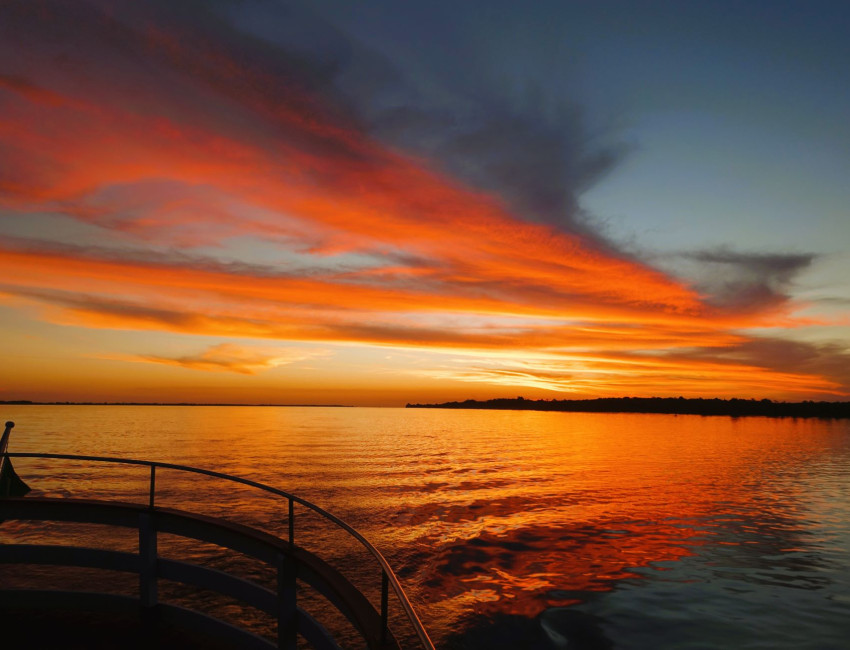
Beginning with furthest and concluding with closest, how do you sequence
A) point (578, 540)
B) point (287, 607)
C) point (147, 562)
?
point (578, 540) → point (147, 562) → point (287, 607)

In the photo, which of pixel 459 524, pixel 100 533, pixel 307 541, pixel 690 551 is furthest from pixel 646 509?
pixel 100 533

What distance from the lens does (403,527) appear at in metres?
25.8

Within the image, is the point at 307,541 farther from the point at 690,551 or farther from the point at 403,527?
the point at 690,551

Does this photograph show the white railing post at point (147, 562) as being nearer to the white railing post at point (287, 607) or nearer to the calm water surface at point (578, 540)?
the white railing post at point (287, 607)

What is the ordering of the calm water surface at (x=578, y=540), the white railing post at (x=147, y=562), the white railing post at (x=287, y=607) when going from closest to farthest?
the white railing post at (x=287, y=607) → the white railing post at (x=147, y=562) → the calm water surface at (x=578, y=540)

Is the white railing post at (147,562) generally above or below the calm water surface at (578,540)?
above

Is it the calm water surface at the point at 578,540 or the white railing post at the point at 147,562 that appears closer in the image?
the white railing post at the point at 147,562

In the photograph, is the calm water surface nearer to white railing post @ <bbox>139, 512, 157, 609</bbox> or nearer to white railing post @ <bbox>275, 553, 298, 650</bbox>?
white railing post @ <bbox>139, 512, 157, 609</bbox>

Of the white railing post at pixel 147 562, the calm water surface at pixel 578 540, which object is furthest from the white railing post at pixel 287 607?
the calm water surface at pixel 578 540

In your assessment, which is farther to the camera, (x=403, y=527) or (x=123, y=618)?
(x=403, y=527)

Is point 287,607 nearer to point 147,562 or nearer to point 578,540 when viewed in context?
point 147,562

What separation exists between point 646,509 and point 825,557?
10.7m

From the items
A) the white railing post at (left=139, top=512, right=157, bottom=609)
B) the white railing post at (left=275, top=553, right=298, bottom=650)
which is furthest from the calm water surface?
the white railing post at (left=275, top=553, right=298, bottom=650)

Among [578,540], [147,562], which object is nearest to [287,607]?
[147,562]
